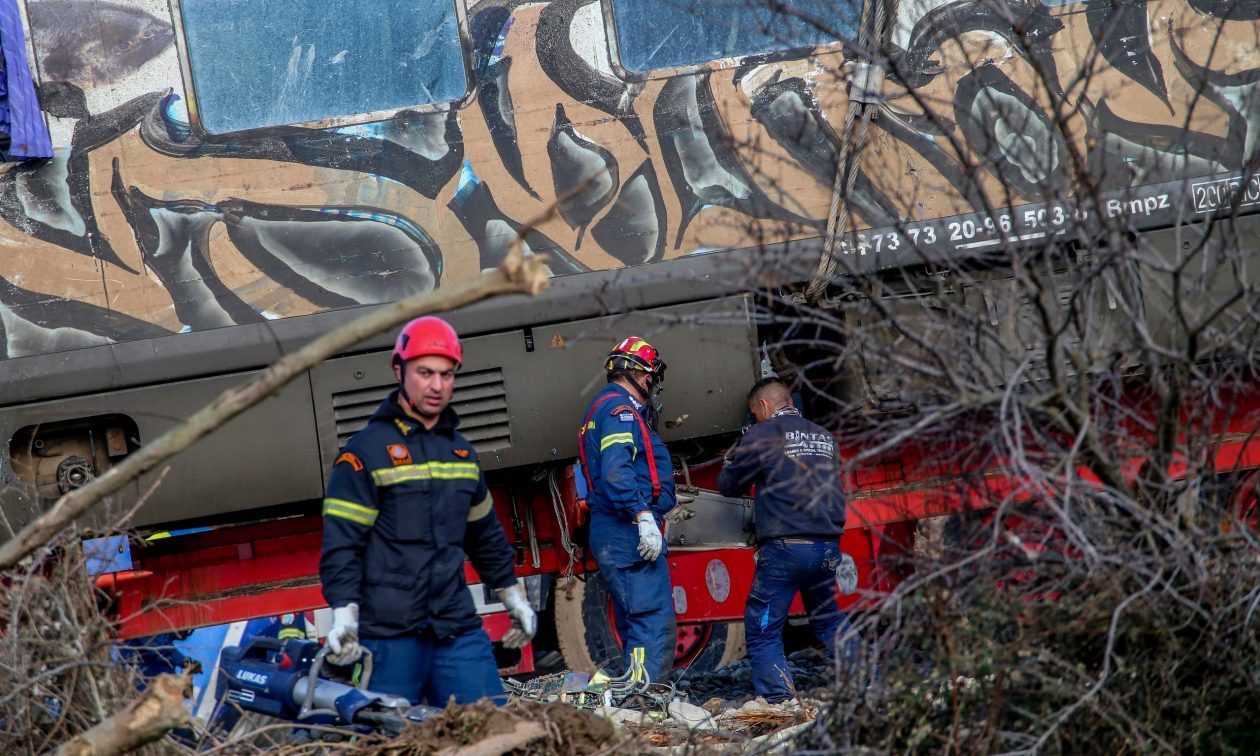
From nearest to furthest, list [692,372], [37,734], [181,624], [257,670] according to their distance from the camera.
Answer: [37,734]
[257,670]
[692,372]
[181,624]

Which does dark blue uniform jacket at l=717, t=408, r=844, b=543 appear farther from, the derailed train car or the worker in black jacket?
the worker in black jacket

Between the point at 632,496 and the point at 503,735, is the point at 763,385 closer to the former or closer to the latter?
the point at 632,496

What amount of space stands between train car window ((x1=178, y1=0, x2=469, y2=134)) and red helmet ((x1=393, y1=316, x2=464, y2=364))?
1.80m

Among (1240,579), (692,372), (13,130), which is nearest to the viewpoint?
(1240,579)

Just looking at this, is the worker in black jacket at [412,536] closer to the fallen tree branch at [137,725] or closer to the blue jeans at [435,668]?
the blue jeans at [435,668]

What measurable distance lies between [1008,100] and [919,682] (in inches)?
138

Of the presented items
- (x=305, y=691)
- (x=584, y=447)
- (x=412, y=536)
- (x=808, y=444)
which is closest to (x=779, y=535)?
(x=808, y=444)

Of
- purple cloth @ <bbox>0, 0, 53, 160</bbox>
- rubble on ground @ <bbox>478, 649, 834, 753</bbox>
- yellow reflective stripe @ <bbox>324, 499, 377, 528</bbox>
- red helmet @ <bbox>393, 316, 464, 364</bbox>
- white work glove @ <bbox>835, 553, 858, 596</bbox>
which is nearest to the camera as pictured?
rubble on ground @ <bbox>478, 649, 834, 753</bbox>

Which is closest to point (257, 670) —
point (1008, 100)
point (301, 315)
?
point (301, 315)

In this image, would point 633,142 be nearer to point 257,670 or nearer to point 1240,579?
point 257,670

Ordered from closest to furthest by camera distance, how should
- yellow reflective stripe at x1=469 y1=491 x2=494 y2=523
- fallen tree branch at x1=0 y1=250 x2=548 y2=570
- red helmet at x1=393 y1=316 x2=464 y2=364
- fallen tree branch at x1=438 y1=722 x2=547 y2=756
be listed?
fallen tree branch at x1=0 y1=250 x2=548 y2=570 → fallen tree branch at x1=438 y1=722 x2=547 y2=756 → red helmet at x1=393 y1=316 x2=464 y2=364 → yellow reflective stripe at x1=469 y1=491 x2=494 y2=523

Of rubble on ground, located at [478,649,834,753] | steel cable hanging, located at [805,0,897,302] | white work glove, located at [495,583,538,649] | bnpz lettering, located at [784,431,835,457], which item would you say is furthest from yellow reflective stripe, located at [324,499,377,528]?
steel cable hanging, located at [805,0,897,302]

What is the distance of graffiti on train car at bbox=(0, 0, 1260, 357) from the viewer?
20.2ft

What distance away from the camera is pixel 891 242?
622 cm
